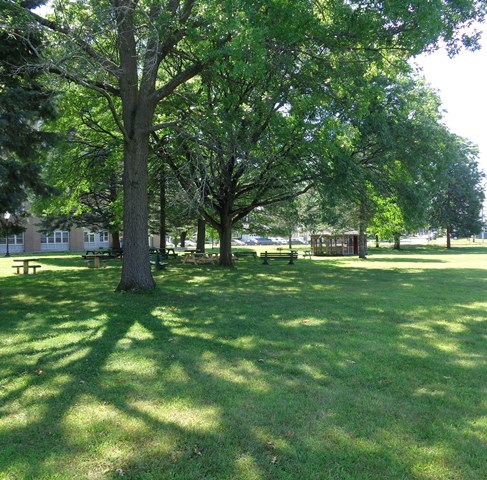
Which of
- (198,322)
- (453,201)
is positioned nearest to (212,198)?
(198,322)

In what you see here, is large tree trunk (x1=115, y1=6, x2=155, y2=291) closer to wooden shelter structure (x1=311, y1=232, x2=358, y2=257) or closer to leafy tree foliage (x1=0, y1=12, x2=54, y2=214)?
leafy tree foliage (x1=0, y1=12, x2=54, y2=214)

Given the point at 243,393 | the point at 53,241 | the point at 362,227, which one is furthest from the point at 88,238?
the point at 243,393

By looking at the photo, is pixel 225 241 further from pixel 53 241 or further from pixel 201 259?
pixel 53 241

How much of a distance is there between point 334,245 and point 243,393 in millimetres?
38844

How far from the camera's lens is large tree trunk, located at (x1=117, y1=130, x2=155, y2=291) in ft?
40.9

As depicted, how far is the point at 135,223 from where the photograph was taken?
12492mm

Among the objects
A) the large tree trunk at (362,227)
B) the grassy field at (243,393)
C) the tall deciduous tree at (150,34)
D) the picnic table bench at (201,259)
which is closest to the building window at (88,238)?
the picnic table bench at (201,259)

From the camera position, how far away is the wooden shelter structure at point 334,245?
139 feet

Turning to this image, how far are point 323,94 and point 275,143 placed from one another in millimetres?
2437

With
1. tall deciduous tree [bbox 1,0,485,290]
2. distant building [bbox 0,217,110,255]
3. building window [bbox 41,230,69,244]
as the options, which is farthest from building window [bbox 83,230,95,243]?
tall deciduous tree [bbox 1,0,485,290]

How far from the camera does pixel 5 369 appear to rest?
569 cm

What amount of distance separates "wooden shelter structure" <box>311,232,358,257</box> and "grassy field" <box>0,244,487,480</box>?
3220cm

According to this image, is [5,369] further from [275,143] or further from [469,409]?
[275,143]

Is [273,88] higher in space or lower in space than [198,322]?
higher
